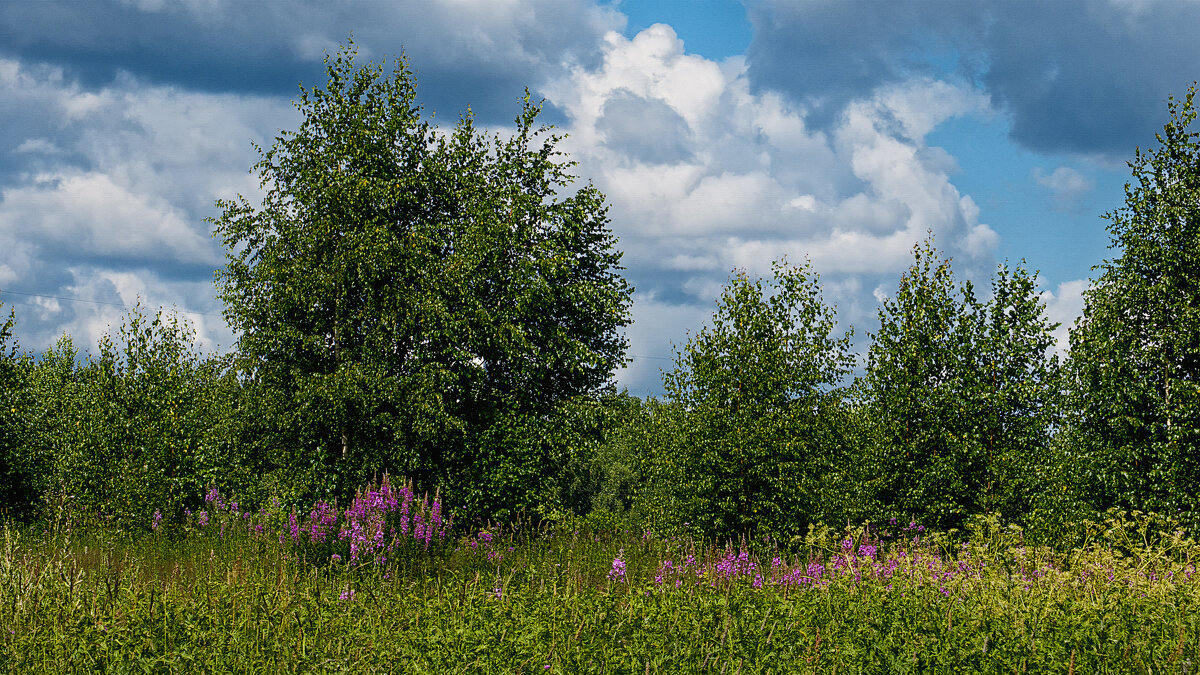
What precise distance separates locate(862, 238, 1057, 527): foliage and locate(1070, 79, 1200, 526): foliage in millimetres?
1893

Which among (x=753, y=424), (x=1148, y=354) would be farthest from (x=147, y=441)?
(x=1148, y=354)

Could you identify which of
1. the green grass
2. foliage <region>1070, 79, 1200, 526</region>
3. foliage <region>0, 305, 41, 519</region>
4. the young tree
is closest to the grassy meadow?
the green grass

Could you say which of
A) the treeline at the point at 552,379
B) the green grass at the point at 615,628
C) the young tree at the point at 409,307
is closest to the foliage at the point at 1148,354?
the treeline at the point at 552,379

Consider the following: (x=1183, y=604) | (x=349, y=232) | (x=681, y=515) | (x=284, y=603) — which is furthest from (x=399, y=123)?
(x=1183, y=604)

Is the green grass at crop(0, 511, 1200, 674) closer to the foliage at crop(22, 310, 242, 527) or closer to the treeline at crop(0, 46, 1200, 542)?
the treeline at crop(0, 46, 1200, 542)

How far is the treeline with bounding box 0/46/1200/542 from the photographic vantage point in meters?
12.5

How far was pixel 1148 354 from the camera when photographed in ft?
39.1

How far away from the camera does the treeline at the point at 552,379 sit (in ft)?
40.9

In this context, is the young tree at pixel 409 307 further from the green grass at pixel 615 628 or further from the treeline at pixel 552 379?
the green grass at pixel 615 628

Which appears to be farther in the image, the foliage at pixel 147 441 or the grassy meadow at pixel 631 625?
the foliage at pixel 147 441

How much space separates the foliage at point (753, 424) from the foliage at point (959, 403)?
1.04m

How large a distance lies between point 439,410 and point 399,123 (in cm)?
610

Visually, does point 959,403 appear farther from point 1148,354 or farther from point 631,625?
point 631,625

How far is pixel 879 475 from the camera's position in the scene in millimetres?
14766
